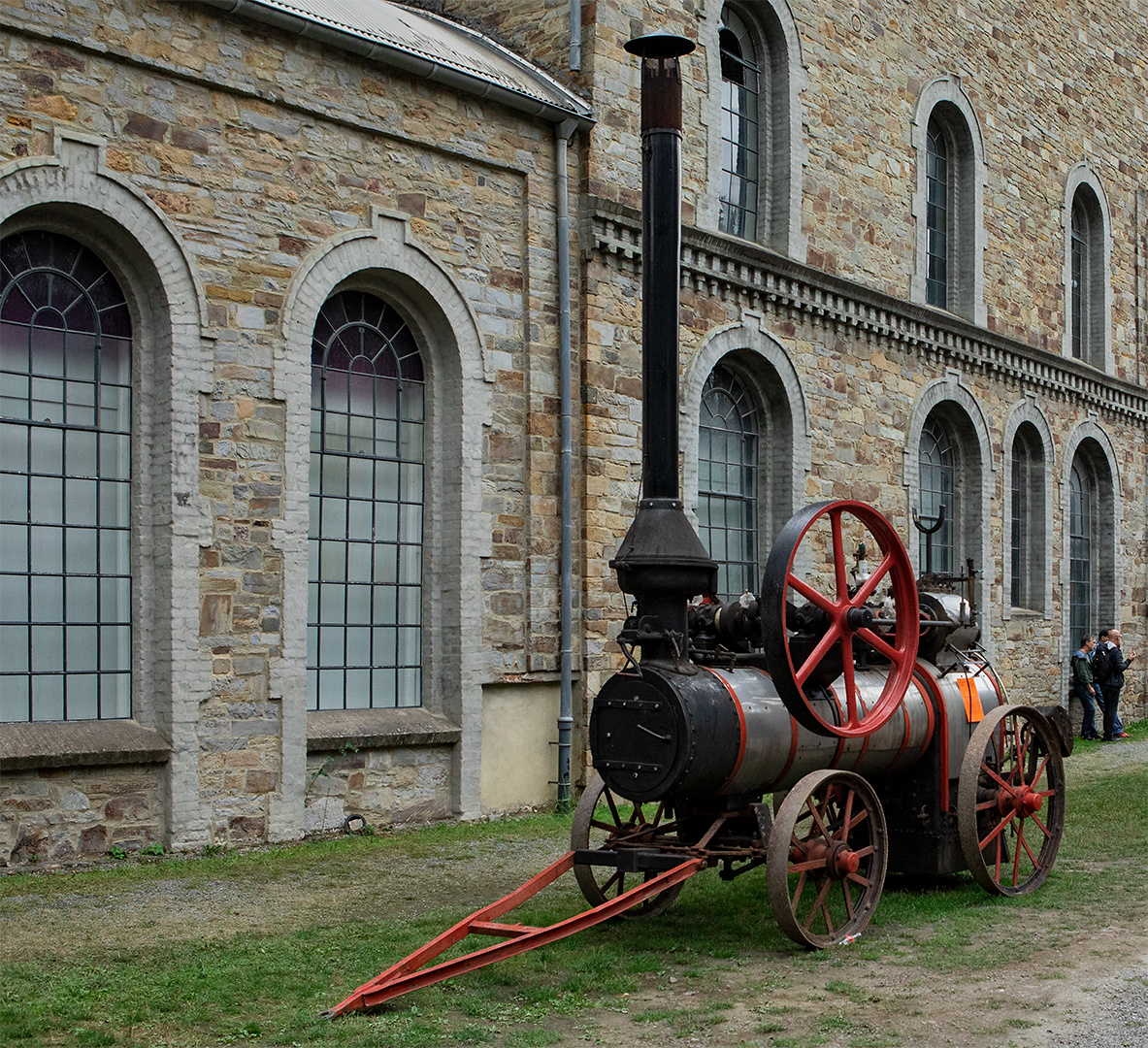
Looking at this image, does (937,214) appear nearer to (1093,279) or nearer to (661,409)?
(1093,279)

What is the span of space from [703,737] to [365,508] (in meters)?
5.76

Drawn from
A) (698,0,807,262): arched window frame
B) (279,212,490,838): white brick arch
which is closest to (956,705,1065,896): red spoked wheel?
(279,212,490,838): white brick arch

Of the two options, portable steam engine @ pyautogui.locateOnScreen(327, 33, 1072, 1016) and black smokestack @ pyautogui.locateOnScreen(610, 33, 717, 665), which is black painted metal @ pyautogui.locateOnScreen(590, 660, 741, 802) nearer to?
portable steam engine @ pyautogui.locateOnScreen(327, 33, 1072, 1016)

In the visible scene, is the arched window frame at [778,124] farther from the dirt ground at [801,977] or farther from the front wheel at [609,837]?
the front wheel at [609,837]

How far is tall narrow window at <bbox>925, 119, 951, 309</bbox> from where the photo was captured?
1923 centimetres

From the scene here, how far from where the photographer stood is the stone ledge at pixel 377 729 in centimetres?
1163

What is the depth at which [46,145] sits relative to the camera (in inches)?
401

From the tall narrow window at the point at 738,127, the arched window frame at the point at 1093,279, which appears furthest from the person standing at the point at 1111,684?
the tall narrow window at the point at 738,127

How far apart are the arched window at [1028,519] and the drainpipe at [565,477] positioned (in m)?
9.87

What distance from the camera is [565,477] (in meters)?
13.2

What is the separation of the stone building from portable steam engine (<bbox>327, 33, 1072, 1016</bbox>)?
12.9 feet

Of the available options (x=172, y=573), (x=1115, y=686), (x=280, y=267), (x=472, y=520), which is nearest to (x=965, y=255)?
(x=1115, y=686)

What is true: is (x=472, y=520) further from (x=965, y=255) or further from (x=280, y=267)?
(x=965, y=255)

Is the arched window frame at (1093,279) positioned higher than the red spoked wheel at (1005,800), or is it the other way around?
Result: the arched window frame at (1093,279)
